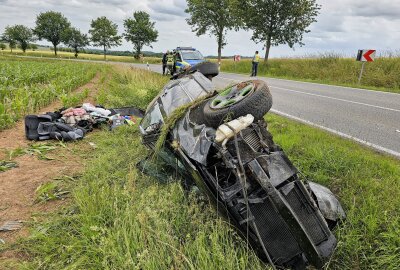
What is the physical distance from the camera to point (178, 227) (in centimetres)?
271

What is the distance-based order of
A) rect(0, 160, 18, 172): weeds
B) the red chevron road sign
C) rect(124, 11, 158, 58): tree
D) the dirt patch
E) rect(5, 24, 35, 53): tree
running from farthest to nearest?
rect(5, 24, 35, 53): tree
rect(124, 11, 158, 58): tree
the red chevron road sign
rect(0, 160, 18, 172): weeds
the dirt patch

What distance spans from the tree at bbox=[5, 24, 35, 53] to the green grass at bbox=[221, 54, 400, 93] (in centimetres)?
7794

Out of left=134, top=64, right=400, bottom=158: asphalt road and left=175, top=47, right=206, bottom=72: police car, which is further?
left=175, top=47, right=206, bottom=72: police car

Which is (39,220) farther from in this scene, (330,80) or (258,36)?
(258,36)

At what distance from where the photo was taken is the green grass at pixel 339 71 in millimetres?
14359

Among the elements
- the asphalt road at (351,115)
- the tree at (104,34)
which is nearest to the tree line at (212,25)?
the tree at (104,34)

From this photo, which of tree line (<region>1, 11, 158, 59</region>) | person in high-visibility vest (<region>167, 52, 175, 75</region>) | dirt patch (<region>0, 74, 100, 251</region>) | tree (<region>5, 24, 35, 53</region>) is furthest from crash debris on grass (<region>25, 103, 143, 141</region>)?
tree (<region>5, 24, 35, 53</region>)

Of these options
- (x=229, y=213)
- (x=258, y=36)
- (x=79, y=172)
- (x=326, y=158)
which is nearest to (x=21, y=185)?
(x=79, y=172)

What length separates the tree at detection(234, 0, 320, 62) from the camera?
26.0 meters

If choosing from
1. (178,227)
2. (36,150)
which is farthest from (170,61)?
(178,227)

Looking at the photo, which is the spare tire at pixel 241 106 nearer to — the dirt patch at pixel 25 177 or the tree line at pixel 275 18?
the dirt patch at pixel 25 177

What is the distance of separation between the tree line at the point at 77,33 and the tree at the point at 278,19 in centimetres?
4275

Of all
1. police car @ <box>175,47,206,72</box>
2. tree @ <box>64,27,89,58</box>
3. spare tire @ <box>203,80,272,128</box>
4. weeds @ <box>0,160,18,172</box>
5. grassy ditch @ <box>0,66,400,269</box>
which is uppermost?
tree @ <box>64,27,89,58</box>

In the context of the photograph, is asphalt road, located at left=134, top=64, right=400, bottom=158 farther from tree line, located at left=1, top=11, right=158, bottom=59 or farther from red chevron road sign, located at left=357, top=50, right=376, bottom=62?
tree line, located at left=1, top=11, right=158, bottom=59
